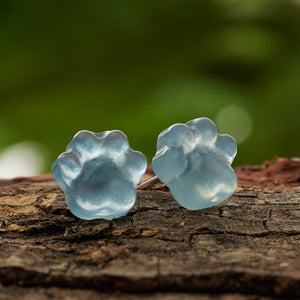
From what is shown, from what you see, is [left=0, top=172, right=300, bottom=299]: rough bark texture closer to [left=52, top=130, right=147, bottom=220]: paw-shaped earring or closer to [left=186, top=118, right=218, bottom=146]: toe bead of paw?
[left=52, top=130, right=147, bottom=220]: paw-shaped earring

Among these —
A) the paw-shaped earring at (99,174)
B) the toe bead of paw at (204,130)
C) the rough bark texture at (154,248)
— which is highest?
the toe bead of paw at (204,130)

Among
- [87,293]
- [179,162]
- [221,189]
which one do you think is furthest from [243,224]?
[87,293]

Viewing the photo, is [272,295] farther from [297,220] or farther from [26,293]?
[26,293]

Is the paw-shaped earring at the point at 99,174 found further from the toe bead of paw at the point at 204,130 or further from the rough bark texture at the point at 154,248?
the toe bead of paw at the point at 204,130

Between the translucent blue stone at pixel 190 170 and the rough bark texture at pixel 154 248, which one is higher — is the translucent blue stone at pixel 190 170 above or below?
above

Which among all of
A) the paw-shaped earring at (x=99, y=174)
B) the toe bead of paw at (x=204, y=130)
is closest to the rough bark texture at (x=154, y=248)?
the paw-shaped earring at (x=99, y=174)

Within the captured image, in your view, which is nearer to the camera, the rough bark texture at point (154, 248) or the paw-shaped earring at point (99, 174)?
the rough bark texture at point (154, 248)

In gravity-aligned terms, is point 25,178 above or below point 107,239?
above

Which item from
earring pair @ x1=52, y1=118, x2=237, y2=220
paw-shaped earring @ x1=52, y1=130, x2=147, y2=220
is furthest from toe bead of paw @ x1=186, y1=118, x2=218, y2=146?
paw-shaped earring @ x1=52, y1=130, x2=147, y2=220
